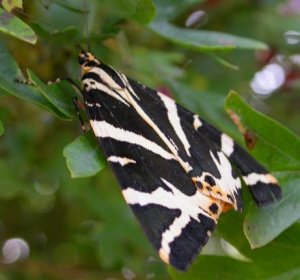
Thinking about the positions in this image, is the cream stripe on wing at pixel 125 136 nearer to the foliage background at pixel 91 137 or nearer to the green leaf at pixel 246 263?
the foliage background at pixel 91 137

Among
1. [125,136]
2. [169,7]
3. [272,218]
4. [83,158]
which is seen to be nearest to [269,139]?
[272,218]

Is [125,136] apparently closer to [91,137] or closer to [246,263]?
[91,137]

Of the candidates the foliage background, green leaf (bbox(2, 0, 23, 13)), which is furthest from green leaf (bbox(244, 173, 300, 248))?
green leaf (bbox(2, 0, 23, 13))

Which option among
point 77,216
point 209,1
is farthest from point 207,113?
point 77,216

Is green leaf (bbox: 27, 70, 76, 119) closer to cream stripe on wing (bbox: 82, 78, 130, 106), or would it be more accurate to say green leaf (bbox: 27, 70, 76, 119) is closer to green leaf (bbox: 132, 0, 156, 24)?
cream stripe on wing (bbox: 82, 78, 130, 106)

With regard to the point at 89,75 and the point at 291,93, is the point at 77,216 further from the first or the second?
the point at 89,75
